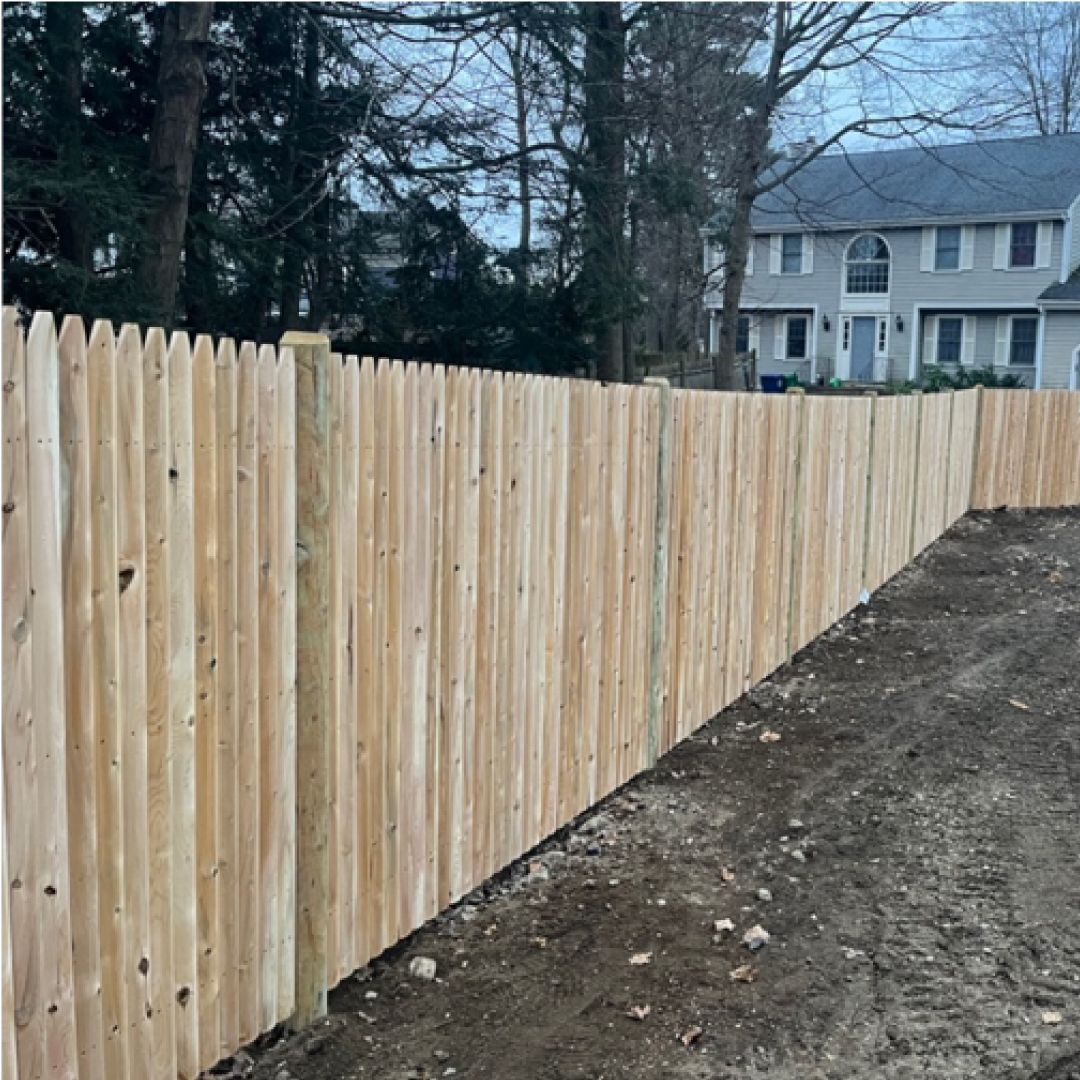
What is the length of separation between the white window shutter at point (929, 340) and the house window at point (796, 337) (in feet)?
14.1

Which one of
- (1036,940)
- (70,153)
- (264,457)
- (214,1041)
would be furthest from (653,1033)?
(70,153)

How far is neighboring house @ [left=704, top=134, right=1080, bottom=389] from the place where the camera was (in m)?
33.7

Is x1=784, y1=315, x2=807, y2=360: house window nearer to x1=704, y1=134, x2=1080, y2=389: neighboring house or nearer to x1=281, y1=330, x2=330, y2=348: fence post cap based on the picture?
x1=704, y1=134, x2=1080, y2=389: neighboring house

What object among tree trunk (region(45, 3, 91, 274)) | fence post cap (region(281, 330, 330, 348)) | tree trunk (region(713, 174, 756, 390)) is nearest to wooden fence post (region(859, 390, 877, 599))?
tree trunk (region(45, 3, 91, 274))

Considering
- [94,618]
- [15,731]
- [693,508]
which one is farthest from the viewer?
[693,508]

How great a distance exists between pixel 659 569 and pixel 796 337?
36312 mm

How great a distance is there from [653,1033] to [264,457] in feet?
6.83

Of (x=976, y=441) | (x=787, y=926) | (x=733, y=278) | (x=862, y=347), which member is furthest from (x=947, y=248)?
(x=787, y=926)

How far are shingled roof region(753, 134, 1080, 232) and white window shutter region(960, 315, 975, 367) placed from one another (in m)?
3.17

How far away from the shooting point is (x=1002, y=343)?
35094 millimetres

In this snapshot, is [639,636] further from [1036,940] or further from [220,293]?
[220,293]

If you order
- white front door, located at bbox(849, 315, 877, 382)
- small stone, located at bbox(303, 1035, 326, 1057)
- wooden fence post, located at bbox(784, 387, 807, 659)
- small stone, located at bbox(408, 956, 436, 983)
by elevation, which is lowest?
small stone, located at bbox(408, 956, 436, 983)

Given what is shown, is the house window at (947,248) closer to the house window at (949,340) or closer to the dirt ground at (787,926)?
the house window at (949,340)

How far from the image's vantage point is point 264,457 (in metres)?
3.01
